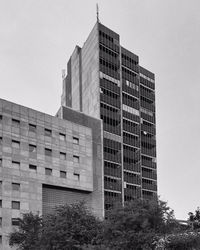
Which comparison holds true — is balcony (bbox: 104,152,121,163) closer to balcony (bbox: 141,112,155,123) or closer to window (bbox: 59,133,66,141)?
window (bbox: 59,133,66,141)

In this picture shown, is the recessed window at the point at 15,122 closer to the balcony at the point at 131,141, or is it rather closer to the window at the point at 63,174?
the window at the point at 63,174

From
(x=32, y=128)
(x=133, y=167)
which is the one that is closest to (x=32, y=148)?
(x=32, y=128)

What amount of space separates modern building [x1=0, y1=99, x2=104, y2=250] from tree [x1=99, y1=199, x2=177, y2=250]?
29.9 metres

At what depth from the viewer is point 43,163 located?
3258 inches

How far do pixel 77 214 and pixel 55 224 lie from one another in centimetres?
299

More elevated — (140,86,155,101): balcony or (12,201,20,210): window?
(140,86,155,101): balcony

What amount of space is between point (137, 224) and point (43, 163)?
36745 mm

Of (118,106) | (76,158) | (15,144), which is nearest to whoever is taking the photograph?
(15,144)

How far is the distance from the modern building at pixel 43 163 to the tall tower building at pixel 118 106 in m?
7.85

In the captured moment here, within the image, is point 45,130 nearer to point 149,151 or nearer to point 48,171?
point 48,171

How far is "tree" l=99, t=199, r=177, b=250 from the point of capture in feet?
153

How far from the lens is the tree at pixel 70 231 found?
5237 cm

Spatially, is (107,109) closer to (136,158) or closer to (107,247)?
(136,158)

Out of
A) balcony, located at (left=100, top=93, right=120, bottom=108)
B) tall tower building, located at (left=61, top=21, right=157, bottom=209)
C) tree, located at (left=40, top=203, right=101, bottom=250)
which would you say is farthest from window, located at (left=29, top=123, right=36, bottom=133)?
tree, located at (left=40, top=203, right=101, bottom=250)
